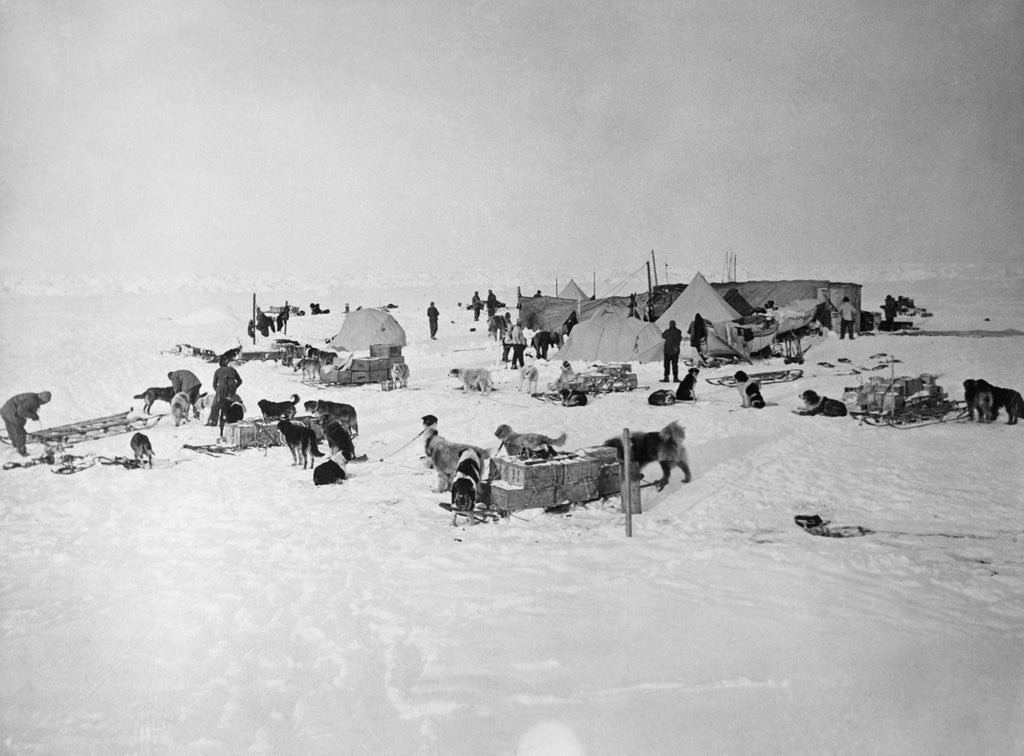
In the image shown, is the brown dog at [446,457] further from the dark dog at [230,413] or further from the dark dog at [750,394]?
the dark dog at [750,394]

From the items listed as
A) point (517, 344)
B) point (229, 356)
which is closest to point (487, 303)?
point (517, 344)

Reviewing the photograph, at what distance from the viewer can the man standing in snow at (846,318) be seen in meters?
5.26

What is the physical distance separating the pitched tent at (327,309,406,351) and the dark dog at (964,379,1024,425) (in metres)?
5.31

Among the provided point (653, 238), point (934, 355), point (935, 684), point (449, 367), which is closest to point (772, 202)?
point (653, 238)

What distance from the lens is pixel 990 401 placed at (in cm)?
370

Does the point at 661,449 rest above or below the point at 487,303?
below

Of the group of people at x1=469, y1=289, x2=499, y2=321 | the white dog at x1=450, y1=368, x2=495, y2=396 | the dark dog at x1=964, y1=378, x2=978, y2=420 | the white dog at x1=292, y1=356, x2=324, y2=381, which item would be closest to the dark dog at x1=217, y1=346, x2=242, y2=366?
the white dog at x1=292, y1=356, x2=324, y2=381

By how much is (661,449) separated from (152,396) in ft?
10.8

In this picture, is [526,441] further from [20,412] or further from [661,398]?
[20,412]

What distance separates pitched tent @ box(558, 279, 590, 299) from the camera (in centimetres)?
511

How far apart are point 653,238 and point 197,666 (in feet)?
10.9

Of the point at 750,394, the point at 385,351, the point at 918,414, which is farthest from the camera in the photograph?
the point at 385,351

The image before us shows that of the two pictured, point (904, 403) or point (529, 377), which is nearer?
point (904, 403)

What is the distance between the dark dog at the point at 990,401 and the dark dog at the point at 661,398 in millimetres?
1913
